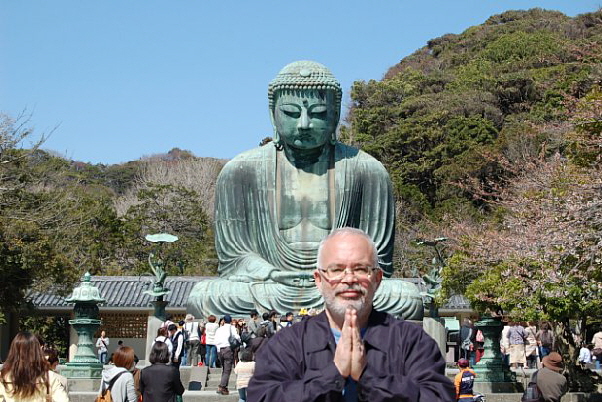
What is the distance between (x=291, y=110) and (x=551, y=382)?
17.5 feet

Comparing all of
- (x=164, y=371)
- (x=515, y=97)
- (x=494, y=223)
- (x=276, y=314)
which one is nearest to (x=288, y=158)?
(x=276, y=314)

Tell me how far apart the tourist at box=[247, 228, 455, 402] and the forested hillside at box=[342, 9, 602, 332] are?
856cm

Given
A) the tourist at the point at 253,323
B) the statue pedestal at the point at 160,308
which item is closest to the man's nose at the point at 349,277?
the tourist at the point at 253,323

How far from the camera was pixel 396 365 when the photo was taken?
3.64m

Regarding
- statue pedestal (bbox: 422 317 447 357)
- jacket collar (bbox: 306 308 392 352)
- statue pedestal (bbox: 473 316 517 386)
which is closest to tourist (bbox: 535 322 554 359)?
statue pedestal (bbox: 422 317 447 357)

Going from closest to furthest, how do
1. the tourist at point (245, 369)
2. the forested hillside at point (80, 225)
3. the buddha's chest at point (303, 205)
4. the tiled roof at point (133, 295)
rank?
the tourist at point (245, 369) < the buddha's chest at point (303, 205) < the forested hillside at point (80, 225) < the tiled roof at point (133, 295)

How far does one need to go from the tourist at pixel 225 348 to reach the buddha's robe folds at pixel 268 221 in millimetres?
961

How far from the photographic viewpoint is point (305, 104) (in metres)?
13.6

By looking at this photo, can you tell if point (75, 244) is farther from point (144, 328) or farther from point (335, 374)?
point (335, 374)

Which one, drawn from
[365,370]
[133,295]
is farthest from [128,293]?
[365,370]

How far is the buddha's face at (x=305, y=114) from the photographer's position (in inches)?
536

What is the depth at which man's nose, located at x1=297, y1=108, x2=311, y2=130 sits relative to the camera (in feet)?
44.4

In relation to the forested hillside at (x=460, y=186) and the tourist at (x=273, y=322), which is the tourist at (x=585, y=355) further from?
the tourist at (x=273, y=322)

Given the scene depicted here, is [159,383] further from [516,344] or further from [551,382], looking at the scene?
[516,344]
